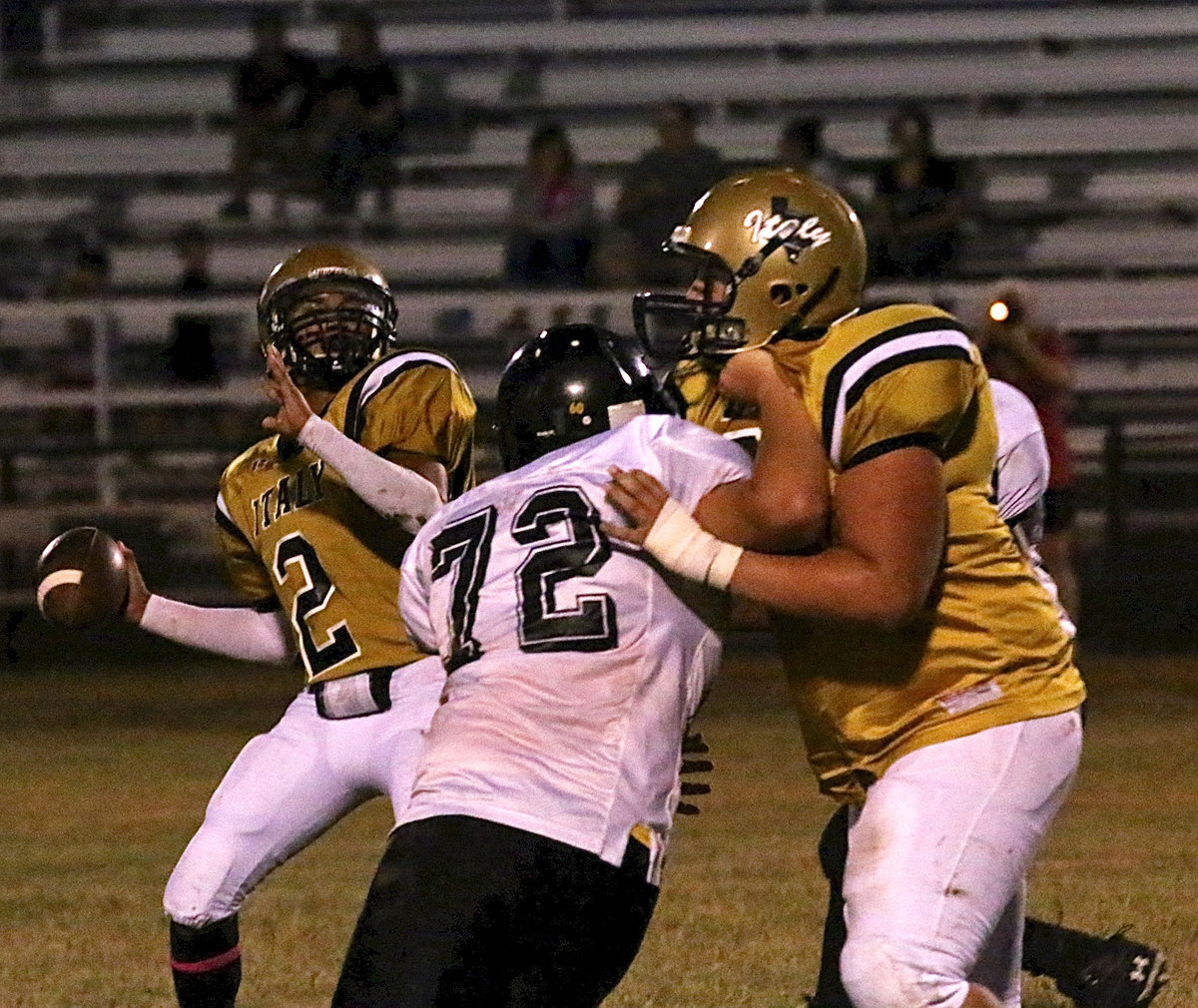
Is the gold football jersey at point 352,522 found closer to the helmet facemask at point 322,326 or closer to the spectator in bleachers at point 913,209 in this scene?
the helmet facemask at point 322,326

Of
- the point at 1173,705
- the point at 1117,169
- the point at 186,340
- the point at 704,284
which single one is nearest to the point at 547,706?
the point at 704,284

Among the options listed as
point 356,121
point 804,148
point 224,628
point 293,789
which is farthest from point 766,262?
point 356,121

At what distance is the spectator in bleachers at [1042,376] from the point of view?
30.9 feet

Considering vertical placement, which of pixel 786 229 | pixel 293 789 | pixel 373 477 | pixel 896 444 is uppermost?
pixel 786 229

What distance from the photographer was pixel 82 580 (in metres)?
4.87

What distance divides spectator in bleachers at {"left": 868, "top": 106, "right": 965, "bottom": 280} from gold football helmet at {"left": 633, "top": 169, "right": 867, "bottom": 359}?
8.45m

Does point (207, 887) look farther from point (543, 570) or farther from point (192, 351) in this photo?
point (192, 351)

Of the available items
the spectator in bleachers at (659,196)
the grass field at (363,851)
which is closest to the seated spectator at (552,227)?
Result: the spectator in bleachers at (659,196)

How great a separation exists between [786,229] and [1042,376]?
6050 millimetres

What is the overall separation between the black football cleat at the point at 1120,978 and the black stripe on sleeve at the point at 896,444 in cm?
180

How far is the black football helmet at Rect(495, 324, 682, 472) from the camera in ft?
12.0

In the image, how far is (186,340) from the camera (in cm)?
1255

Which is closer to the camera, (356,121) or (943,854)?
(943,854)

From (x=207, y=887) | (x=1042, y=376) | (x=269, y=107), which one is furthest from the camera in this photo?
(x=269, y=107)
